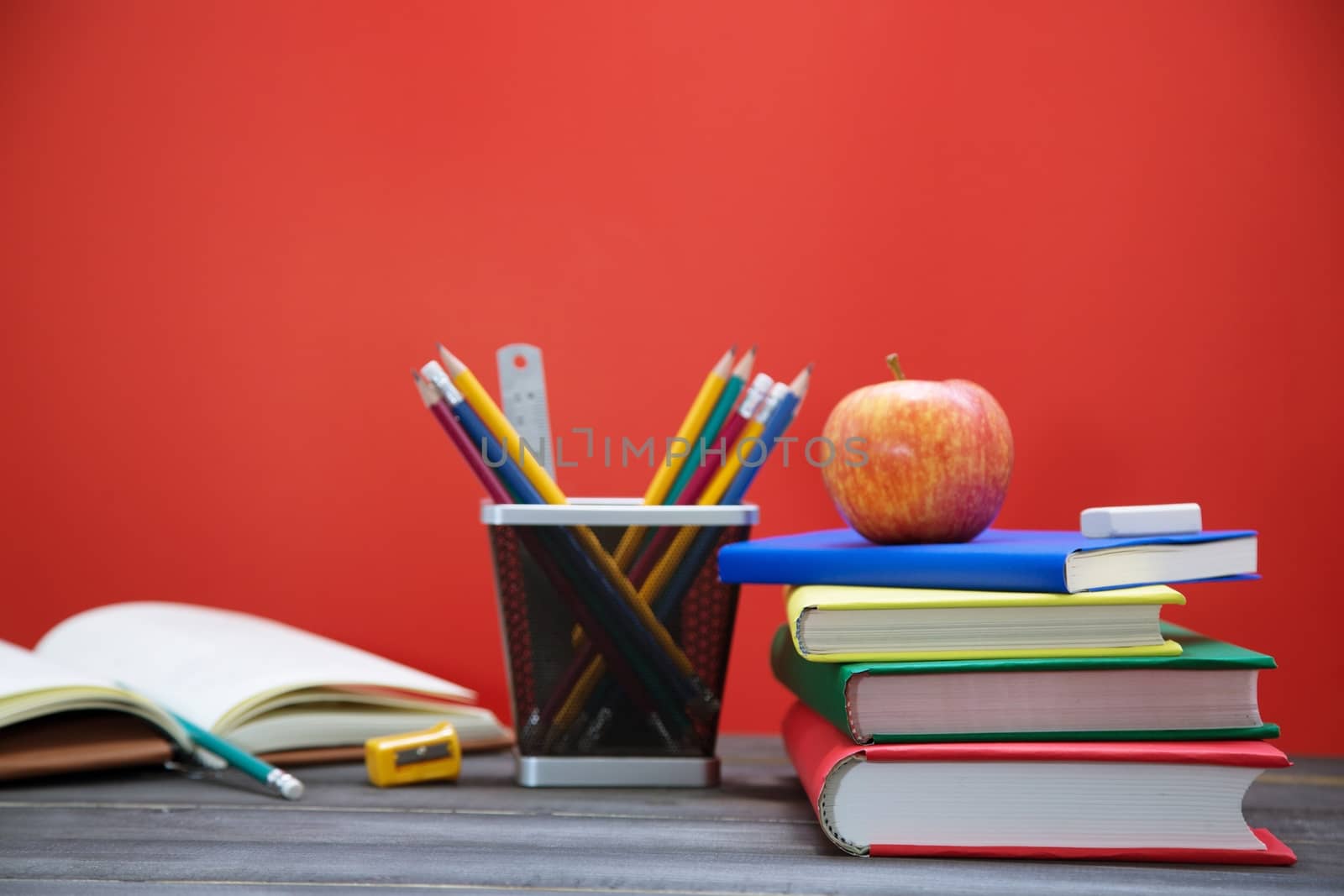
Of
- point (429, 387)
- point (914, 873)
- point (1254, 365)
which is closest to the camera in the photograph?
point (914, 873)

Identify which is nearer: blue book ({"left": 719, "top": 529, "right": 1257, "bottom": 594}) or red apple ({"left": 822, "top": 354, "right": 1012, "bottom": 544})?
blue book ({"left": 719, "top": 529, "right": 1257, "bottom": 594})

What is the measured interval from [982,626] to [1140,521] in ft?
0.36

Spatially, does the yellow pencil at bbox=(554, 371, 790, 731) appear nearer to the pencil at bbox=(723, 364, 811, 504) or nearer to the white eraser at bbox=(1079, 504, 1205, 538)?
the pencil at bbox=(723, 364, 811, 504)

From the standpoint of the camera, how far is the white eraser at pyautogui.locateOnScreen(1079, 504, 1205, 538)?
65 centimetres

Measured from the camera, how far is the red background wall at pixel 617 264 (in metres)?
1.04

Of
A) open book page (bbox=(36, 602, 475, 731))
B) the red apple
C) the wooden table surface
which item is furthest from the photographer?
open book page (bbox=(36, 602, 475, 731))

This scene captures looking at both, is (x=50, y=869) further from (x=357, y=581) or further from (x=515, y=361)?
(x=357, y=581)

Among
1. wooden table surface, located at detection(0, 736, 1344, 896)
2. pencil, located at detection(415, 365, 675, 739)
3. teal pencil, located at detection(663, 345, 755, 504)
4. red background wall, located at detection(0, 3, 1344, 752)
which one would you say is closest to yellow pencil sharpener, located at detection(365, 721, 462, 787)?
wooden table surface, located at detection(0, 736, 1344, 896)

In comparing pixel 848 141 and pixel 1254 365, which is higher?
pixel 848 141

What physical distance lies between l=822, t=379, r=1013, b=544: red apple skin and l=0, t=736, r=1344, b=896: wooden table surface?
0.19 metres

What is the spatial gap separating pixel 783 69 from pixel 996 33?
192 mm

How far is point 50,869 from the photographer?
0.59 meters

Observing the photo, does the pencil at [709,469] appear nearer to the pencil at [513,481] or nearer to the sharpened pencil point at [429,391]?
the pencil at [513,481]

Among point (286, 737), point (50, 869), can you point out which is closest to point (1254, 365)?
point (286, 737)
